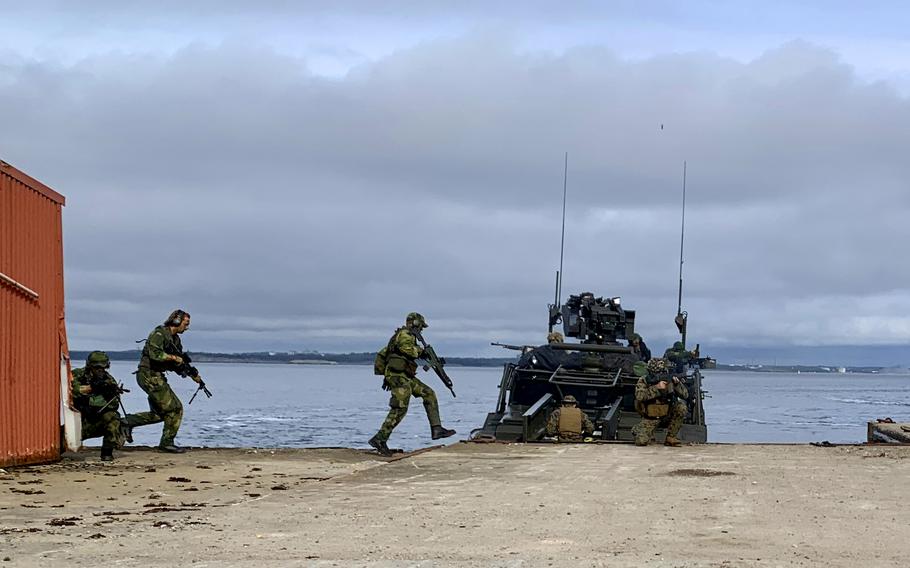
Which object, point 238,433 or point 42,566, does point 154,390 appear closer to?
point 42,566

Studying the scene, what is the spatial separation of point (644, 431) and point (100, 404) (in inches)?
300

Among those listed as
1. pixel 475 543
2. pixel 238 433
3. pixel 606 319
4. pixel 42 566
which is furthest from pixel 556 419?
pixel 238 433

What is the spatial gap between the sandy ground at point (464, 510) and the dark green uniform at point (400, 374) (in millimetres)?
949

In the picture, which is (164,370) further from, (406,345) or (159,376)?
(406,345)

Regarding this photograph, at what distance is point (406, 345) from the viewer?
16125mm

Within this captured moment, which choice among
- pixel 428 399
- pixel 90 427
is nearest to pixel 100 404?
pixel 90 427

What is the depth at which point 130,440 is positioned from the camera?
16.2 metres

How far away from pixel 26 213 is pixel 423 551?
315 inches

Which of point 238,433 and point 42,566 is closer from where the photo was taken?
point 42,566

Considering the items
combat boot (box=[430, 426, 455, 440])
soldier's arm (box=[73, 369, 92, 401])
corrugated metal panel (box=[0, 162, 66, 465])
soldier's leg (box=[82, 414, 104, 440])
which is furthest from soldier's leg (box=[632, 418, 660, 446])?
corrugated metal panel (box=[0, 162, 66, 465])

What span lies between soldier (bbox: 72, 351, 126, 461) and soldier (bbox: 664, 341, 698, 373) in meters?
13.5

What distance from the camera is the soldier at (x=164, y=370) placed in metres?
15.2

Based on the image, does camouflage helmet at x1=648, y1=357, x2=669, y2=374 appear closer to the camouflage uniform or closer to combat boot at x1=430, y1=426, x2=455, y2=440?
combat boot at x1=430, y1=426, x2=455, y2=440

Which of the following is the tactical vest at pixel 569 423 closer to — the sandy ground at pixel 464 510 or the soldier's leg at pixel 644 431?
the soldier's leg at pixel 644 431
